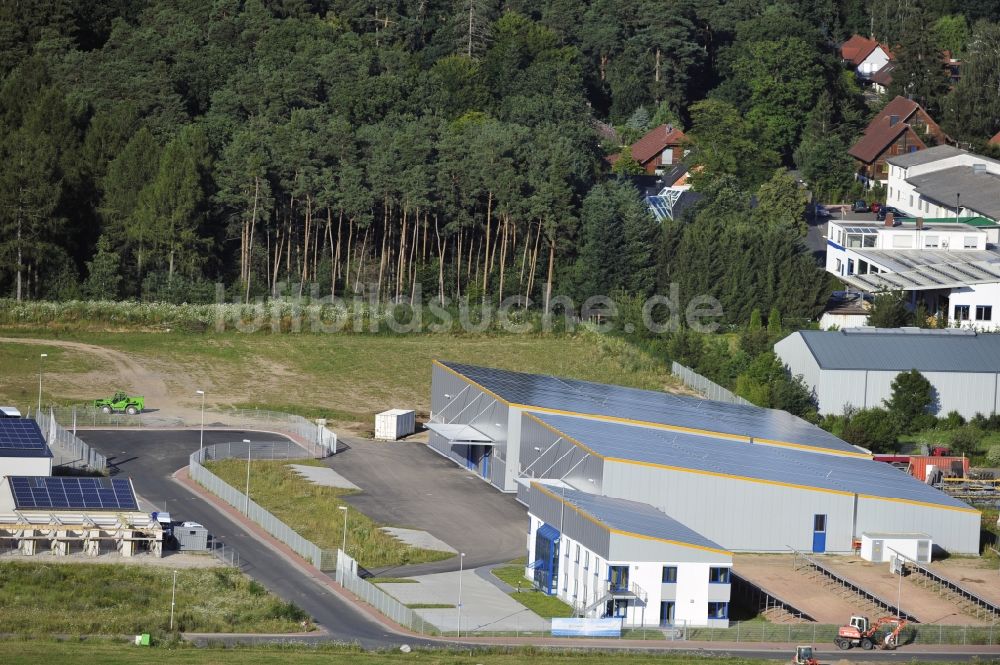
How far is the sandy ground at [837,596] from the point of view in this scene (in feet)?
197

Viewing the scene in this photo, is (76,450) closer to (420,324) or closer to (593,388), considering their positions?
(593,388)

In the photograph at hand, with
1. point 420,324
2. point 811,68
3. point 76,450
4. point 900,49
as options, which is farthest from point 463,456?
point 900,49

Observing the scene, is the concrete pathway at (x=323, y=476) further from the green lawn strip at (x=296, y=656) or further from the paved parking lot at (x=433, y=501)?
the green lawn strip at (x=296, y=656)

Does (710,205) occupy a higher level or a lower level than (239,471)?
higher

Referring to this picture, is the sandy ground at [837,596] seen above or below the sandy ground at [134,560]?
above

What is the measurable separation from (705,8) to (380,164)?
2628 inches

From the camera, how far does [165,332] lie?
343 ft

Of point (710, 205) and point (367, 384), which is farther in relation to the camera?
point (710, 205)

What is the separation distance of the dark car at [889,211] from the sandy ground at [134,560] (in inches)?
2831

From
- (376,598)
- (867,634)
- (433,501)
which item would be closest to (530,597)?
(376,598)

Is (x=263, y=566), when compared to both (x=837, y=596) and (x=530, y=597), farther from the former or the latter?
(x=837, y=596)

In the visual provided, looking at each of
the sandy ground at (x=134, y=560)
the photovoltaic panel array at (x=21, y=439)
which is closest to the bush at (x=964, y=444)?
the sandy ground at (x=134, y=560)

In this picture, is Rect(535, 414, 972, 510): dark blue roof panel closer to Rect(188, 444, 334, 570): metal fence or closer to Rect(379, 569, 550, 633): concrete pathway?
Rect(379, 569, 550, 633): concrete pathway

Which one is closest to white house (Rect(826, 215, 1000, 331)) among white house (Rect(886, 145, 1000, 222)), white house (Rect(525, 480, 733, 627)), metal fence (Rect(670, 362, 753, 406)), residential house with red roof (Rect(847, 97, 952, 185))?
white house (Rect(886, 145, 1000, 222))
